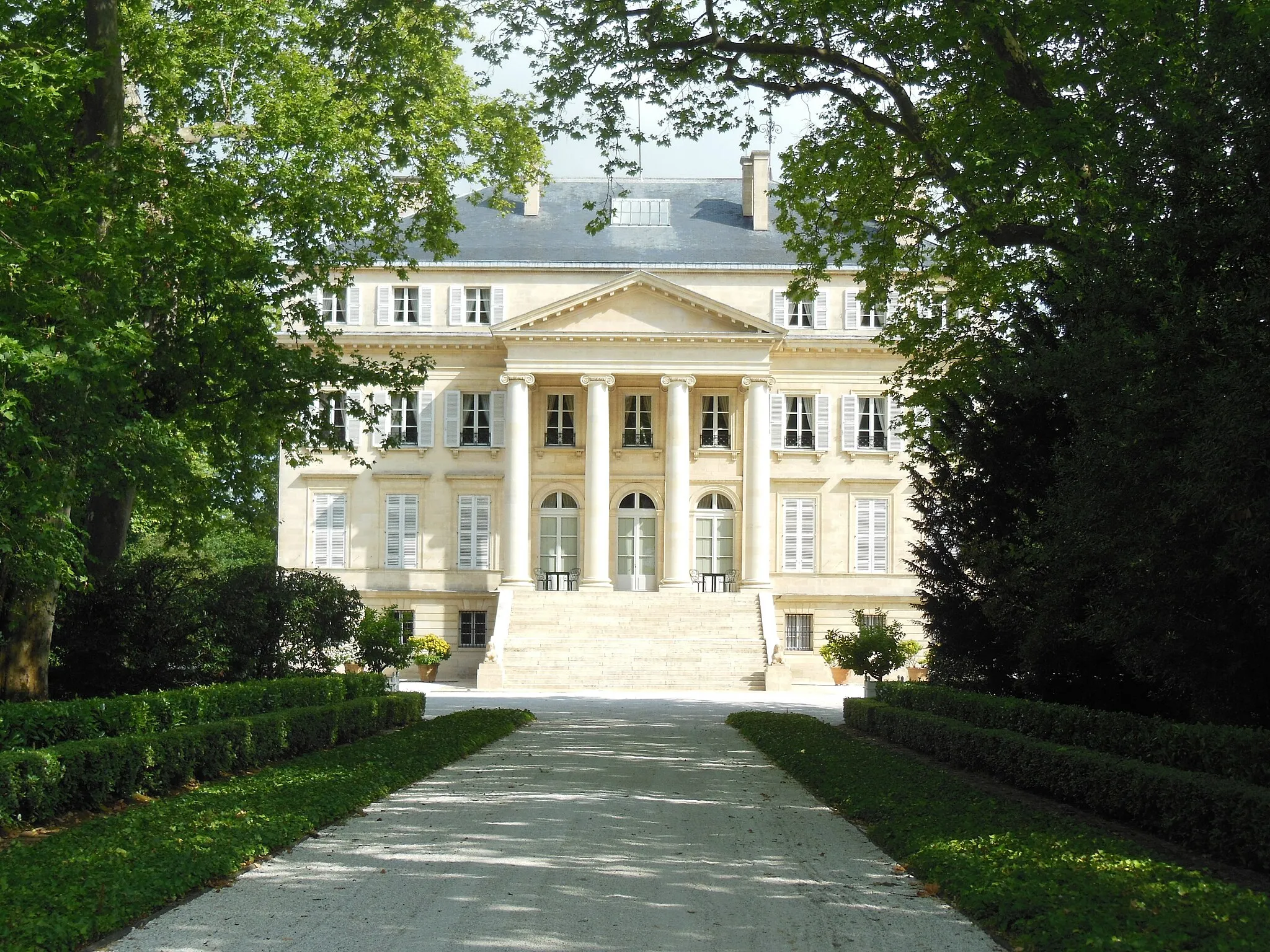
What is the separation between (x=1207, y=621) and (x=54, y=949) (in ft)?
27.4

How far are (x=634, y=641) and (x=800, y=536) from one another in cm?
883

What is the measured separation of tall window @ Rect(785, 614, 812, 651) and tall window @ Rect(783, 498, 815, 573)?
59.0 inches

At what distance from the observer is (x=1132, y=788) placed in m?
9.99

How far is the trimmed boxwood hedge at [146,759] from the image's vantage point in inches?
358

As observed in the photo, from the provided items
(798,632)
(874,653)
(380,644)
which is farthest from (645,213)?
(380,644)

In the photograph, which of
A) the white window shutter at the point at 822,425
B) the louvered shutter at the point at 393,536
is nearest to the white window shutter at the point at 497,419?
the louvered shutter at the point at 393,536

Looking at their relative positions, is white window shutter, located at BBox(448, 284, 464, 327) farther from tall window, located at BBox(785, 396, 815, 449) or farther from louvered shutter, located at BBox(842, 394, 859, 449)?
louvered shutter, located at BBox(842, 394, 859, 449)

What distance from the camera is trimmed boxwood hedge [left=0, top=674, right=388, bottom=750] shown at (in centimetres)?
1041

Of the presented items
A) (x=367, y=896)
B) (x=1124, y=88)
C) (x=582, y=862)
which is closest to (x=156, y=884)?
(x=367, y=896)

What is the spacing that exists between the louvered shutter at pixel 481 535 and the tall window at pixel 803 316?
11543mm

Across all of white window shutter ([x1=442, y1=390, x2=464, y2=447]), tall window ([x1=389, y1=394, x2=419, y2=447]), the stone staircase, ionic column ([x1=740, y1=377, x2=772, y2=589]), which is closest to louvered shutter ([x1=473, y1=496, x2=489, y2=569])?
white window shutter ([x1=442, y1=390, x2=464, y2=447])

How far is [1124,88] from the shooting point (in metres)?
13.0

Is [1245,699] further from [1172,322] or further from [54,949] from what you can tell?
[54,949]

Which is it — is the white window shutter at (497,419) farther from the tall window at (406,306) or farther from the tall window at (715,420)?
the tall window at (715,420)
